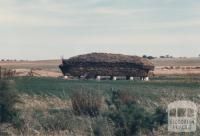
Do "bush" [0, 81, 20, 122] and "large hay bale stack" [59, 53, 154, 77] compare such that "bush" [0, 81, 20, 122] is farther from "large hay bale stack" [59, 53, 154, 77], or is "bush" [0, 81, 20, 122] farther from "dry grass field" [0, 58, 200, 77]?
"dry grass field" [0, 58, 200, 77]

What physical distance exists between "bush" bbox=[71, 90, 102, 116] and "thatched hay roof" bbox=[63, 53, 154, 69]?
102 ft

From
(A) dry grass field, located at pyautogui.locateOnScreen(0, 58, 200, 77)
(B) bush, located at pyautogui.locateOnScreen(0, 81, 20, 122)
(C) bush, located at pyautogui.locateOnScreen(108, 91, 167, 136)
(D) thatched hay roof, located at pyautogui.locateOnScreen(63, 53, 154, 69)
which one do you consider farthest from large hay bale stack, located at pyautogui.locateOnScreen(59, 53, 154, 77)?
(C) bush, located at pyautogui.locateOnScreen(108, 91, 167, 136)

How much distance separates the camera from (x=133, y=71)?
5747cm

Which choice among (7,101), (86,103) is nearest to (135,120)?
(86,103)

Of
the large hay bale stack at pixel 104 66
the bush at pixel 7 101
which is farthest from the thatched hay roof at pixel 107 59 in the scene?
the bush at pixel 7 101

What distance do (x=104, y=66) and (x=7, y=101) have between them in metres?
34.3

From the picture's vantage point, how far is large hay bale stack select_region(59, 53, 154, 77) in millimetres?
56844

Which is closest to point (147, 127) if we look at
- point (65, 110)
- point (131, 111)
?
point (131, 111)

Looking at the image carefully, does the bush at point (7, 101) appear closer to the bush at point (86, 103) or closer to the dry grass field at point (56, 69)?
the bush at point (86, 103)

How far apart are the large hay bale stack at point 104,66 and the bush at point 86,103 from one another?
30246 mm

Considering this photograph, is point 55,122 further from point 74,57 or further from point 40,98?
point 74,57

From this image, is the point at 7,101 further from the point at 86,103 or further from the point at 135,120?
the point at 135,120

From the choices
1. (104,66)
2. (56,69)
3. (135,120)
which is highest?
(104,66)

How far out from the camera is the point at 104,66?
57.2 m
